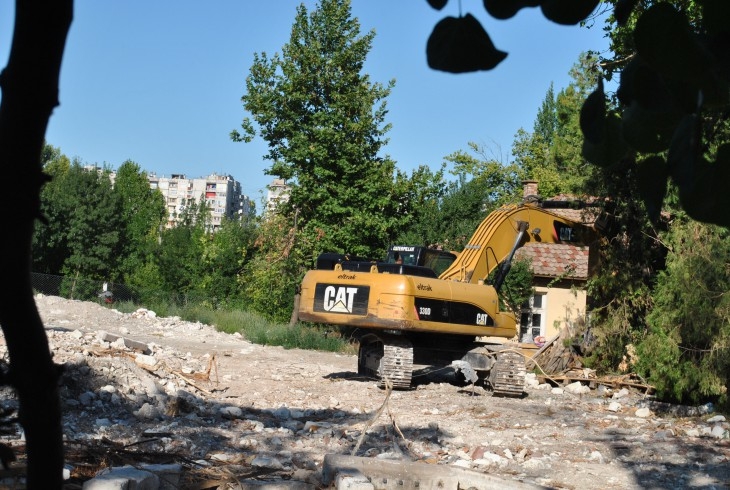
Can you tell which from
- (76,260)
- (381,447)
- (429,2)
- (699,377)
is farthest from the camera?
(76,260)

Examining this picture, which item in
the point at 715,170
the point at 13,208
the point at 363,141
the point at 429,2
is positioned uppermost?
the point at 363,141

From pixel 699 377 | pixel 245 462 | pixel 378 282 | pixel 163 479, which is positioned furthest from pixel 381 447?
pixel 699 377

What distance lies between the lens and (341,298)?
14.7m

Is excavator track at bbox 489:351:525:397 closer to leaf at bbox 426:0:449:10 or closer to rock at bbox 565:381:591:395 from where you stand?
rock at bbox 565:381:591:395

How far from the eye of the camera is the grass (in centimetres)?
2428

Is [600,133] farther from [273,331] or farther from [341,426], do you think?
[273,331]

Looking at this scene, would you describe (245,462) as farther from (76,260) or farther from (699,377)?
(76,260)

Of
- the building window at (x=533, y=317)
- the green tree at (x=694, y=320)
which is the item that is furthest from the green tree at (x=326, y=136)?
the green tree at (x=694, y=320)

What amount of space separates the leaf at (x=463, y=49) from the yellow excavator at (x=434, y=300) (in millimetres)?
12855

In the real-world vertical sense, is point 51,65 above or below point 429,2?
below

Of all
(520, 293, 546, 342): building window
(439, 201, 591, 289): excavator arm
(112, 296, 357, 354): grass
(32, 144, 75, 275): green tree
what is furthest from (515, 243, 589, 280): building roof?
(32, 144, 75, 275): green tree

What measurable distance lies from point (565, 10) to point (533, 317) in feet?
93.8

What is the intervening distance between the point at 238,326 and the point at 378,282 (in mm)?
14340

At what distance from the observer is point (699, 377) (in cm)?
1336
